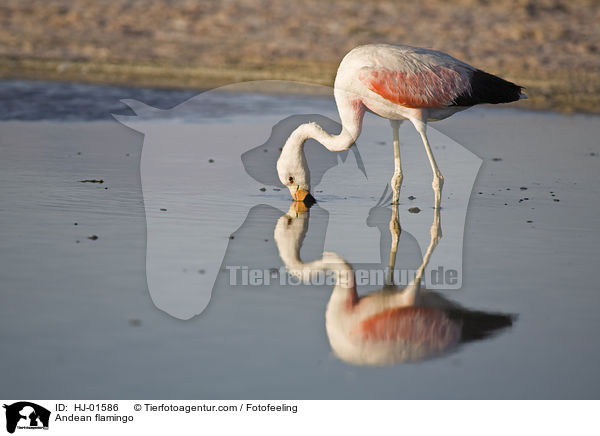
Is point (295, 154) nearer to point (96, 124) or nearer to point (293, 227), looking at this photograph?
point (293, 227)

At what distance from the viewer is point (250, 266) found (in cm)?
688

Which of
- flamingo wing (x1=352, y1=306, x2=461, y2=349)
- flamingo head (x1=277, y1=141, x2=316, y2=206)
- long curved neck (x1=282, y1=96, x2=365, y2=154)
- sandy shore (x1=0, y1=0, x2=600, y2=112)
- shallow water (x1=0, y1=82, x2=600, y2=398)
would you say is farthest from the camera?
sandy shore (x1=0, y1=0, x2=600, y2=112)

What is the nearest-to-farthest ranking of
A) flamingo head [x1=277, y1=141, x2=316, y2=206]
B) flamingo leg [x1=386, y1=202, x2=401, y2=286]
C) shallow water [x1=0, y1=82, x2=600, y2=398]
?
shallow water [x1=0, y1=82, x2=600, y2=398] < flamingo leg [x1=386, y1=202, x2=401, y2=286] < flamingo head [x1=277, y1=141, x2=316, y2=206]

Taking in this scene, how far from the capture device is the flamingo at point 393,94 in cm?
880

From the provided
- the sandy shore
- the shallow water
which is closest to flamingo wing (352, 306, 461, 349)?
the shallow water

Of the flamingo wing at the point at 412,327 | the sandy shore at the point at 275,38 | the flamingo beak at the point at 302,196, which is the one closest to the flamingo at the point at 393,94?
the flamingo beak at the point at 302,196

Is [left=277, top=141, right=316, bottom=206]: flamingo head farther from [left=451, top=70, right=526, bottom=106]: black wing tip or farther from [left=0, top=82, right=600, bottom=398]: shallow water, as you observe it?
[left=451, top=70, right=526, bottom=106]: black wing tip

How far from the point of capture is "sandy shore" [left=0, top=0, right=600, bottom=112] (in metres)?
19.4

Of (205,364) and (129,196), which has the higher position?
(129,196)

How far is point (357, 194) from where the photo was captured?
9750 millimetres

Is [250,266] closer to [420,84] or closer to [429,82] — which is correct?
[420,84]

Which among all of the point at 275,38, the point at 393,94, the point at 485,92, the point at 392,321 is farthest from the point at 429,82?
the point at 275,38

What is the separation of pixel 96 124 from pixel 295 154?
5.91 metres
